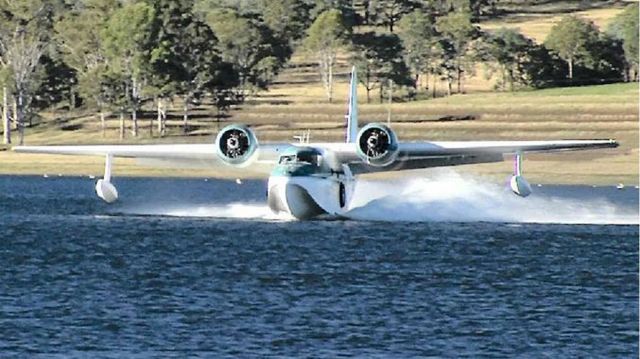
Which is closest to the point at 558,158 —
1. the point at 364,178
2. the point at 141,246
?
the point at 364,178

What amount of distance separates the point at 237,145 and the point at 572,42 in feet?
419

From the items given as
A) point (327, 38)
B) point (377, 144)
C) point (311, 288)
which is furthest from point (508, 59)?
point (311, 288)

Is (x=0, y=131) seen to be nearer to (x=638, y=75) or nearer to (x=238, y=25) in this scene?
(x=238, y=25)

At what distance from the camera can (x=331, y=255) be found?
176ft

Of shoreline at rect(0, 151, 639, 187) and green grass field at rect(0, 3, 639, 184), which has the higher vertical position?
green grass field at rect(0, 3, 639, 184)

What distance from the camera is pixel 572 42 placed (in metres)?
188

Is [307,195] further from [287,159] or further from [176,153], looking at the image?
[176,153]

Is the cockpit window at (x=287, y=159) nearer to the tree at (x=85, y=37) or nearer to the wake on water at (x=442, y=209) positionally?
the wake on water at (x=442, y=209)

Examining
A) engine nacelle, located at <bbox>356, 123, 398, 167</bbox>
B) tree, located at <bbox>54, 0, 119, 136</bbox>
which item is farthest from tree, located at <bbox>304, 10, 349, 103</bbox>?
engine nacelle, located at <bbox>356, 123, 398, 167</bbox>

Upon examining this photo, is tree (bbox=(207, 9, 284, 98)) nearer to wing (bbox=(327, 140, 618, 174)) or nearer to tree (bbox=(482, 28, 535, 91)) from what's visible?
tree (bbox=(482, 28, 535, 91))

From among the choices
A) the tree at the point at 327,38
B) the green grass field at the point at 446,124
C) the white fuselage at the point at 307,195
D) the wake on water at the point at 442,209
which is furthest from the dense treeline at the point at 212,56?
the white fuselage at the point at 307,195

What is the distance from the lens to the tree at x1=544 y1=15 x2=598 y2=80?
188625mm

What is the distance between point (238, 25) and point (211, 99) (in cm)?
1812

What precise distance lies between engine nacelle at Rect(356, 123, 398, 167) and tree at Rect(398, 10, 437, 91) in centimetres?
12050
